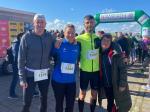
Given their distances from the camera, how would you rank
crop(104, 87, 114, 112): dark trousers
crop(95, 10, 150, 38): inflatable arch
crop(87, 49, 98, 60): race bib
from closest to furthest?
1. crop(87, 49, 98, 60): race bib
2. crop(104, 87, 114, 112): dark trousers
3. crop(95, 10, 150, 38): inflatable arch

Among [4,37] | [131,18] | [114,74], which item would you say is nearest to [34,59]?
[114,74]

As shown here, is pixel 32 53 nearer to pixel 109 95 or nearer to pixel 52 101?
pixel 109 95

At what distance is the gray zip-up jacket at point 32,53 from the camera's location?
464cm

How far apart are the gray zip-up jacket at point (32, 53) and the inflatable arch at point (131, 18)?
14180 mm

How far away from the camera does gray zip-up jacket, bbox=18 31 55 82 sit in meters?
4.64

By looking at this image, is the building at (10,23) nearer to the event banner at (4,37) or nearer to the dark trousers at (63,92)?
the event banner at (4,37)

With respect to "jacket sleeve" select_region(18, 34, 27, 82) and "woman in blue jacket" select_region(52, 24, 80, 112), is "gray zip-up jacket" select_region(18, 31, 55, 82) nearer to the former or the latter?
"jacket sleeve" select_region(18, 34, 27, 82)

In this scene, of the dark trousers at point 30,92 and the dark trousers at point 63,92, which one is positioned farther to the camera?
the dark trousers at point 63,92

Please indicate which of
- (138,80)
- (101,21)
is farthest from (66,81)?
(101,21)

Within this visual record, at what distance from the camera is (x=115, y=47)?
206 inches

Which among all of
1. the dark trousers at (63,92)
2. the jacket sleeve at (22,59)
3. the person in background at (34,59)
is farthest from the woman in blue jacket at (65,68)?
the jacket sleeve at (22,59)

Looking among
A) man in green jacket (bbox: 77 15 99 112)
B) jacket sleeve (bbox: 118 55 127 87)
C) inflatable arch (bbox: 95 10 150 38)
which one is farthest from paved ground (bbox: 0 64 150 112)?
inflatable arch (bbox: 95 10 150 38)

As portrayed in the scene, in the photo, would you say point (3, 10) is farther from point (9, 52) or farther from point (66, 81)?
point (66, 81)

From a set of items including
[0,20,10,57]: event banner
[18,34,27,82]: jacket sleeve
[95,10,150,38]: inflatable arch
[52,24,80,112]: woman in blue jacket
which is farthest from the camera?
[95,10,150,38]: inflatable arch
